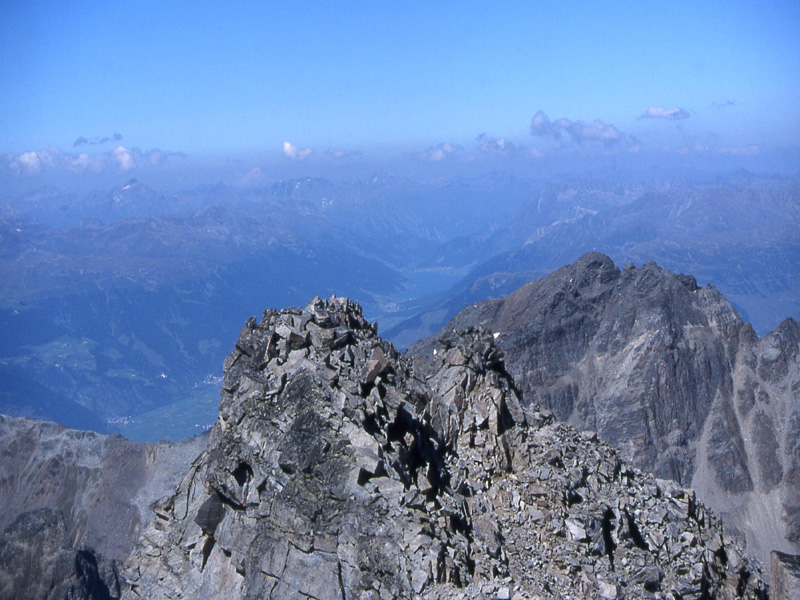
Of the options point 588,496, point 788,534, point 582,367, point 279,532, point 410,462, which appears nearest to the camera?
point 279,532

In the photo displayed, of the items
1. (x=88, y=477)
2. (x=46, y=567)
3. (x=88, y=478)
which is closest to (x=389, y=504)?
(x=46, y=567)

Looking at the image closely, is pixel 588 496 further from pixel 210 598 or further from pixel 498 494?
pixel 210 598

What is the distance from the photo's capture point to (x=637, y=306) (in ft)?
374

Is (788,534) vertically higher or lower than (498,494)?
lower

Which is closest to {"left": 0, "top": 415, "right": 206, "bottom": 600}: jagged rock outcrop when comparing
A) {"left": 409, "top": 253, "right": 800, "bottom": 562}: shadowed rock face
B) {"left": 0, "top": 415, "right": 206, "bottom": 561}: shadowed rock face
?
{"left": 0, "top": 415, "right": 206, "bottom": 561}: shadowed rock face

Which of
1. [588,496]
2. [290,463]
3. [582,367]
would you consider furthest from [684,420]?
[290,463]

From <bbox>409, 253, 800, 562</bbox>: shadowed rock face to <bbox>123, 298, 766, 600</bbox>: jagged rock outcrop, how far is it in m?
Answer: 68.6

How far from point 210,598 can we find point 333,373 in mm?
7392

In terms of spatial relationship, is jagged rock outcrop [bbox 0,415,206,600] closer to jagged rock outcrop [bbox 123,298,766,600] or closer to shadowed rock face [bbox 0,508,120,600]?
shadowed rock face [bbox 0,508,120,600]

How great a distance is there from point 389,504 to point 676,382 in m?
99.0

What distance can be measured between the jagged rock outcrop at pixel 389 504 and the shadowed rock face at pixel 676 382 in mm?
68618

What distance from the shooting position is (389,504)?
16484 mm

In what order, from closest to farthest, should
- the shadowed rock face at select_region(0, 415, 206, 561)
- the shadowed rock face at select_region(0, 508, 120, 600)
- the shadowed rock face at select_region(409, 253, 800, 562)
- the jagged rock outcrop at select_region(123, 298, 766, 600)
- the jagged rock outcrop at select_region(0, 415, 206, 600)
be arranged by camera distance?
the jagged rock outcrop at select_region(123, 298, 766, 600) < the shadowed rock face at select_region(0, 508, 120, 600) < the jagged rock outcrop at select_region(0, 415, 206, 600) < the shadowed rock face at select_region(0, 415, 206, 561) < the shadowed rock face at select_region(409, 253, 800, 562)

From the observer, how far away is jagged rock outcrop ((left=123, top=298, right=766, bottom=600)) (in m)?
16.4
